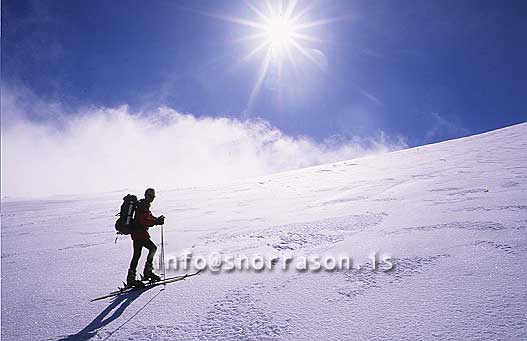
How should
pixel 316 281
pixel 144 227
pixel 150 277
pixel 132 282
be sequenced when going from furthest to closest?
pixel 144 227 < pixel 150 277 < pixel 132 282 < pixel 316 281

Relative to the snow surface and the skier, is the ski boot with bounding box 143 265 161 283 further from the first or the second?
the snow surface

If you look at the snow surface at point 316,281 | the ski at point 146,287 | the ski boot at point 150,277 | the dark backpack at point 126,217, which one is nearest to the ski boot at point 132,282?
the ski at point 146,287

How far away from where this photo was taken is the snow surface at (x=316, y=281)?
367cm

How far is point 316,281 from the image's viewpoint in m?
5.00

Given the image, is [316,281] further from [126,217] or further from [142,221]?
[126,217]

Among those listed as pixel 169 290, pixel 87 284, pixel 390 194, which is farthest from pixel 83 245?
pixel 390 194

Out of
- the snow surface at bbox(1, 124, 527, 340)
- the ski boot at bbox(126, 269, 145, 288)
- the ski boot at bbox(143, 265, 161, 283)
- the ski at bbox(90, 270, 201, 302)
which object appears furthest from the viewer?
the ski boot at bbox(143, 265, 161, 283)

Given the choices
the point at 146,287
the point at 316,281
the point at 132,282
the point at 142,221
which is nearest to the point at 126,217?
the point at 142,221

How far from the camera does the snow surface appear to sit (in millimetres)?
3668

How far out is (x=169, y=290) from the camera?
5.32 metres

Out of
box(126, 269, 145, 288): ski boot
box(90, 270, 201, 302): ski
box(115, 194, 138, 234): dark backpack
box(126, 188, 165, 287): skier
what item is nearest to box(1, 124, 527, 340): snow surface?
box(90, 270, 201, 302): ski

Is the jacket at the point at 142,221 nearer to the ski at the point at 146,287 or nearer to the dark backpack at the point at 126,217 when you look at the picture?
the dark backpack at the point at 126,217

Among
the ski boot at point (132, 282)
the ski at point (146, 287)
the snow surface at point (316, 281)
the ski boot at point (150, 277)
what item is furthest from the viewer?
the ski boot at point (150, 277)

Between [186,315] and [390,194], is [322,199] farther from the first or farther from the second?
[186,315]
